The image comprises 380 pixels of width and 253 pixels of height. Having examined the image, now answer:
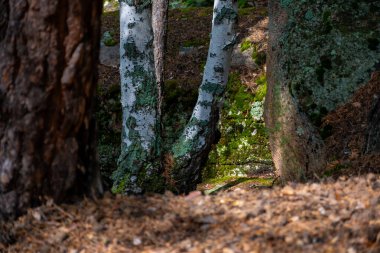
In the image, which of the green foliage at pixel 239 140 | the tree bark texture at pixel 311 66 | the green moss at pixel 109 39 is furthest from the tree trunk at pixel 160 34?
the green moss at pixel 109 39

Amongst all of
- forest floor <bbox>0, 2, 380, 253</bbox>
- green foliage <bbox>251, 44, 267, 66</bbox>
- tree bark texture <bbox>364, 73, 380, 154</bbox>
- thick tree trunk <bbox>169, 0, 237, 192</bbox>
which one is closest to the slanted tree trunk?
thick tree trunk <bbox>169, 0, 237, 192</bbox>

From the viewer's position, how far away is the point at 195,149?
707 cm

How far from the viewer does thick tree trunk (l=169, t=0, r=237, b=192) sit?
689 cm

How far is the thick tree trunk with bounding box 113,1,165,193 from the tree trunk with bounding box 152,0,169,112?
6.64 feet

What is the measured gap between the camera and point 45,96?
2.90 m

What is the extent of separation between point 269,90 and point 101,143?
3.62 m

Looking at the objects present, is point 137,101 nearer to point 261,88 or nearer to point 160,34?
point 160,34

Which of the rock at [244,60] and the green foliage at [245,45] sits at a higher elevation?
the green foliage at [245,45]

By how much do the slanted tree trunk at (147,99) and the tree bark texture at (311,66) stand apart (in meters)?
0.64

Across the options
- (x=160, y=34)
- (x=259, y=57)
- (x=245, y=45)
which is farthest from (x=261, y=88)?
(x=160, y=34)

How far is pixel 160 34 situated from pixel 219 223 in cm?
619

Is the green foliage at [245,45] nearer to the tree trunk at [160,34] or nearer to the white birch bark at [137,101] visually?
the tree trunk at [160,34]

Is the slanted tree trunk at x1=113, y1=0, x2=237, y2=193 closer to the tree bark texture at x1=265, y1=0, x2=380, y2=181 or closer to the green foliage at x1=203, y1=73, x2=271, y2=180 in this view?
the tree bark texture at x1=265, y1=0, x2=380, y2=181

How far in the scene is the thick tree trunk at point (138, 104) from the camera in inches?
249
